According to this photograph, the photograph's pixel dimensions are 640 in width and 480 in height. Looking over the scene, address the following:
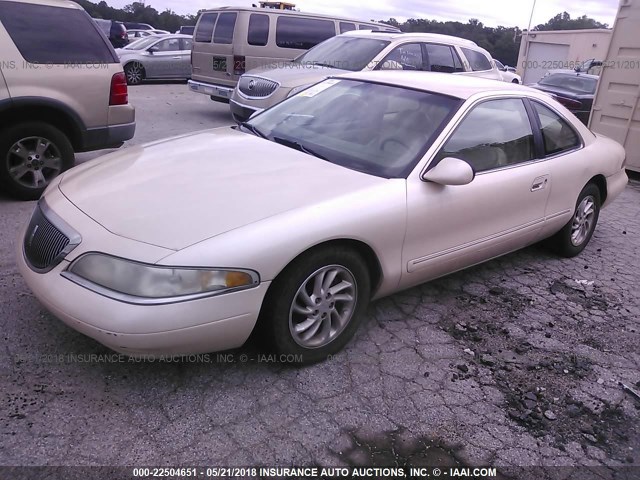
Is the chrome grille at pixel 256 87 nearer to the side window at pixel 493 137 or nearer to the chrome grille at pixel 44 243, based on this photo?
the side window at pixel 493 137

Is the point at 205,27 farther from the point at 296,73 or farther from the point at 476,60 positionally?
the point at 476,60

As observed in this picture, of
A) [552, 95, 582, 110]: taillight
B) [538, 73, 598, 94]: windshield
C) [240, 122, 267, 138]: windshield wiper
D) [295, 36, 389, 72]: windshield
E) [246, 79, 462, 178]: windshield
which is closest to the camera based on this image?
[246, 79, 462, 178]: windshield

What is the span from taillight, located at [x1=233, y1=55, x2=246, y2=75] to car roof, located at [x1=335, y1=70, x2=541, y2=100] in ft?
20.8

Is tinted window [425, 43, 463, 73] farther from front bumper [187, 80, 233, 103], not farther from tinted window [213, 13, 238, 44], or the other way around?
tinted window [213, 13, 238, 44]

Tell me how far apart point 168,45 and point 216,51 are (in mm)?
5973

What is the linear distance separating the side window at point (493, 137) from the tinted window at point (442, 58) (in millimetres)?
4988

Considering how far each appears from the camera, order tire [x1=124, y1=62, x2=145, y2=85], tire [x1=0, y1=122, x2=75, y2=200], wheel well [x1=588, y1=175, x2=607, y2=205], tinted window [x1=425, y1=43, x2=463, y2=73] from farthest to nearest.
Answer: tire [x1=124, y1=62, x2=145, y2=85], tinted window [x1=425, y1=43, x2=463, y2=73], tire [x1=0, y1=122, x2=75, y2=200], wheel well [x1=588, y1=175, x2=607, y2=205]

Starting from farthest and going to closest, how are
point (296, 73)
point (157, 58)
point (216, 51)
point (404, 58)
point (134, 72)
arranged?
point (157, 58)
point (134, 72)
point (216, 51)
point (404, 58)
point (296, 73)

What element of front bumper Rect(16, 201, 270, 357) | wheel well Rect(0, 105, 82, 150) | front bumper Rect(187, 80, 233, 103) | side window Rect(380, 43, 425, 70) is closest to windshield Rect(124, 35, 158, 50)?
front bumper Rect(187, 80, 233, 103)

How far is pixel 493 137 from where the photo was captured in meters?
3.76

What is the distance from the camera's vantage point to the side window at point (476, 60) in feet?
30.4

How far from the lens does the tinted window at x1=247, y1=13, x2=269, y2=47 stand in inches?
395

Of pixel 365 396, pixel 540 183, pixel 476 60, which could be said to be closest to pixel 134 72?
pixel 476 60

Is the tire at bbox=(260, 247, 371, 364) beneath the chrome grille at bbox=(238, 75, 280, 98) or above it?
beneath
